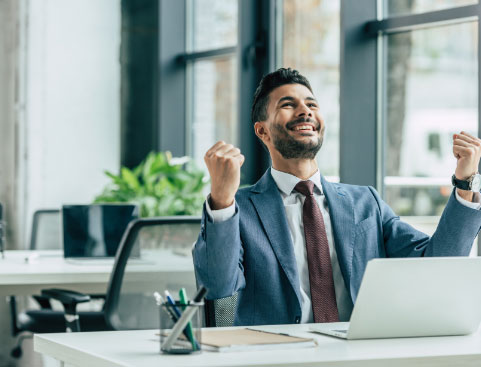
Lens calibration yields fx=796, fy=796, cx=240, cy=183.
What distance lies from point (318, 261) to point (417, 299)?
540mm

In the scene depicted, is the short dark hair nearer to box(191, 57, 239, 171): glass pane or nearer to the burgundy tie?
the burgundy tie

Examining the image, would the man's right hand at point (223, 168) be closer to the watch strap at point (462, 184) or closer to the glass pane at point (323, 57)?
the watch strap at point (462, 184)

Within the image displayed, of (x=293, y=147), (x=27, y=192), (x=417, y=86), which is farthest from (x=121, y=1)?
(x=293, y=147)

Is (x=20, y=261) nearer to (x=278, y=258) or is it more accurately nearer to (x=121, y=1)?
(x=278, y=258)

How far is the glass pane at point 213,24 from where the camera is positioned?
550cm

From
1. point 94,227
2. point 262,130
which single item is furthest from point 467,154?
point 94,227

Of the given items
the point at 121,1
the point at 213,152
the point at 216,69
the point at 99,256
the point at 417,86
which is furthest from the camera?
the point at 121,1

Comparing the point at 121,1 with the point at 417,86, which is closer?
the point at 417,86

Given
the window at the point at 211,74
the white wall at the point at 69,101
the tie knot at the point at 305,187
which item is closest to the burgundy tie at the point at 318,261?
the tie knot at the point at 305,187

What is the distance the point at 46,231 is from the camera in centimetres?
458

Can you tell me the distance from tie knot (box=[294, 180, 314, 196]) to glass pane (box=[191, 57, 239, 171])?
2983mm

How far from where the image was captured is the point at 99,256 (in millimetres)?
3455

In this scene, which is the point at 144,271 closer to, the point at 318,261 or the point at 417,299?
the point at 318,261

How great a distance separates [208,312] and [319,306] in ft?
0.95
